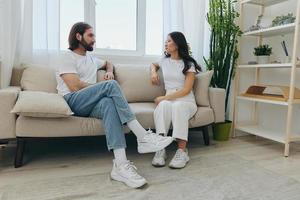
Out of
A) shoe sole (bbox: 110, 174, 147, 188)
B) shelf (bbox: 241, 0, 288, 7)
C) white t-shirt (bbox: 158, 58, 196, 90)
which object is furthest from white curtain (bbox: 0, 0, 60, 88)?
shelf (bbox: 241, 0, 288, 7)

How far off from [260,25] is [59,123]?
2020 millimetres

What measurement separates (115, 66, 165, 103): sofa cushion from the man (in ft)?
1.06

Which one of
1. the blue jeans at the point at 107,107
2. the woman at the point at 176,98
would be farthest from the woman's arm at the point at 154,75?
the blue jeans at the point at 107,107

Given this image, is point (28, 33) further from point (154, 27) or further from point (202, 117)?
point (202, 117)

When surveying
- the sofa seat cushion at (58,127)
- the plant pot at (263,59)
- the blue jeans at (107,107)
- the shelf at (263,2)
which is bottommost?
the sofa seat cushion at (58,127)

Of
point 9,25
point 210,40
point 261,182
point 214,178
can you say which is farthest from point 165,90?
point 9,25

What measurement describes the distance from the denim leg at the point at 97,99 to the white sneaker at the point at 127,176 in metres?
0.27

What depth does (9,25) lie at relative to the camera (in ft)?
6.54

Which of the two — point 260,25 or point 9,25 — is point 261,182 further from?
point 9,25

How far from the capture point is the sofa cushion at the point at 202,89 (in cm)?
220

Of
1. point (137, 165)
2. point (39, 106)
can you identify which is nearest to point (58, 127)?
point (39, 106)

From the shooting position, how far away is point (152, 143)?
64.2 inches

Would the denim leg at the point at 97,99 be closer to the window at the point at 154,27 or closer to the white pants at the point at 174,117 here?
the white pants at the point at 174,117

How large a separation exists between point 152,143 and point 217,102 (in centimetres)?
83
